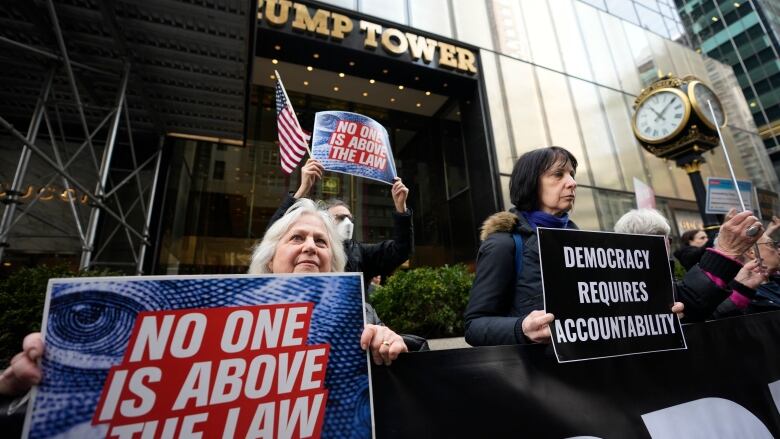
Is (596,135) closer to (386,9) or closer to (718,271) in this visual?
(386,9)

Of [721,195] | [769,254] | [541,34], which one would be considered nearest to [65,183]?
[769,254]

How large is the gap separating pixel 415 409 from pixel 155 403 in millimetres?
795

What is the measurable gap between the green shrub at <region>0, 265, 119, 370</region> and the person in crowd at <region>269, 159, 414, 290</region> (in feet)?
8.08

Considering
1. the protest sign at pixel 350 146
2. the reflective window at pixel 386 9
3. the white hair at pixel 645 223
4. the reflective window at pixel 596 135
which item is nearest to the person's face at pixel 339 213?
the protest sign at pixel 350 146

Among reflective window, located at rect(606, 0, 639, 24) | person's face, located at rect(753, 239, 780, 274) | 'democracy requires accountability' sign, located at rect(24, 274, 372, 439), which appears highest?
reflective window, located at rect(606, 0, 639, 24)

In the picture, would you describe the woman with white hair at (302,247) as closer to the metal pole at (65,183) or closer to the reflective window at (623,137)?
the metal pole at (65,183)

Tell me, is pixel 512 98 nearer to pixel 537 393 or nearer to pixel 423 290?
pixel 423 290

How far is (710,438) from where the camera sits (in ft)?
4.89

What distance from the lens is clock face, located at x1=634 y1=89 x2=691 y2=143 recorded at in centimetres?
550

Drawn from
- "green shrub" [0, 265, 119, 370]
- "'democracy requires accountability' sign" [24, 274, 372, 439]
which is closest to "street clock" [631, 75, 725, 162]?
"'democracy requires accountability' sign" [24, 274, 372, 439]

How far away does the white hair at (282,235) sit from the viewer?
1.90 m

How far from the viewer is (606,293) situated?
148cm

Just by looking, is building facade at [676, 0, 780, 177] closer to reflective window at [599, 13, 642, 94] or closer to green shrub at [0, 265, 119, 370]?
reflective window at [599, 13, 642, 94]

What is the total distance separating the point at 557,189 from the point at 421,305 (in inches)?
138
